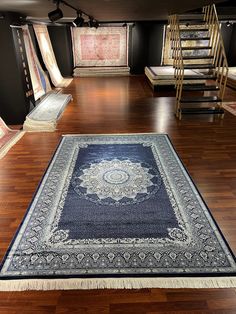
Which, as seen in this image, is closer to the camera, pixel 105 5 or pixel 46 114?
pixel 105 5

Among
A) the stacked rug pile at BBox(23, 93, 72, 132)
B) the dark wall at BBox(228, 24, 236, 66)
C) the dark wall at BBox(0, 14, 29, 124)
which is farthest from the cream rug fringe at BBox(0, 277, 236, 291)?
the dark wall at BBox(228, 24, 236, 66)

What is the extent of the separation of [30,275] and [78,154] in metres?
2.09

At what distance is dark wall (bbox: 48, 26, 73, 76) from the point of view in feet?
30.4

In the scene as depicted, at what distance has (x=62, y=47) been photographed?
31.2 ft

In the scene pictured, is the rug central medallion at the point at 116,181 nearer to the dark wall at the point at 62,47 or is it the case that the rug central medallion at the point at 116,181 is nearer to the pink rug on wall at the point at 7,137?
the pink rug on wall at the point at 7,137

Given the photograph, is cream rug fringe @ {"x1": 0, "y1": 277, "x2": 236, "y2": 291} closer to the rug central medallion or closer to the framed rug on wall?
the rug central medallion

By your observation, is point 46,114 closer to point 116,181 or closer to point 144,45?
point 116,181

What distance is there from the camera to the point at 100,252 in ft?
6.86

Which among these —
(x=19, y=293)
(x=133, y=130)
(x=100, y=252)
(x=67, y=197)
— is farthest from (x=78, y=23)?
(x=19, y=293)

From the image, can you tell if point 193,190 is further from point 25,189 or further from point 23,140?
point 23,140

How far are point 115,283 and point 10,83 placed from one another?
4.15m

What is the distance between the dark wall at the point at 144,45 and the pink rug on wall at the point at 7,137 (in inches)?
267

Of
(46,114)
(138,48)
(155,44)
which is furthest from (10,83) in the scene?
(155,44)

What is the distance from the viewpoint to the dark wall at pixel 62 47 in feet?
30.4
